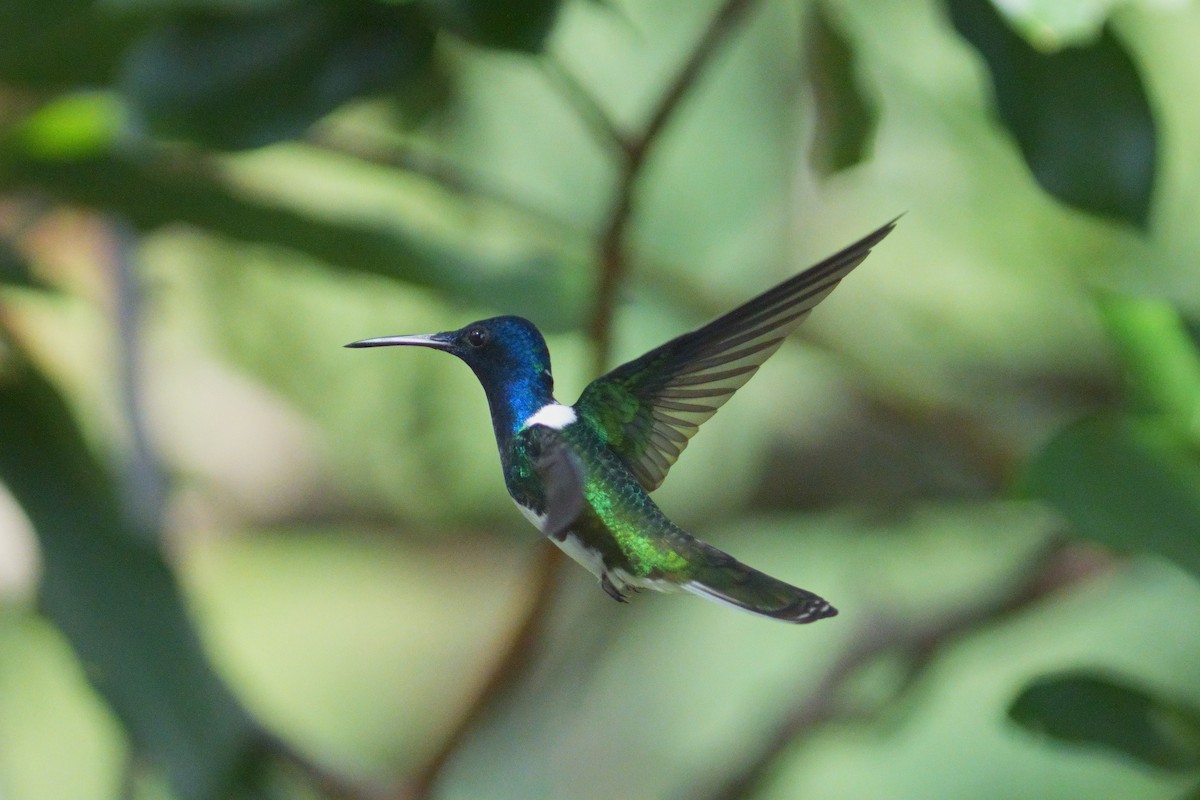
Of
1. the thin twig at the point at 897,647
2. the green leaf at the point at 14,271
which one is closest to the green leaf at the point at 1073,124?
the thin twig at the point at 897,647

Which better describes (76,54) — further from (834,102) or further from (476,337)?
(476,337)

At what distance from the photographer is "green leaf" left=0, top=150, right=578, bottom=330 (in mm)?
1146

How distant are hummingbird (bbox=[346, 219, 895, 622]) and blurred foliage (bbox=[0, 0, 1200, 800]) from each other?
0.62ft

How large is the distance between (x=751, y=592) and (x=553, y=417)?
117mm

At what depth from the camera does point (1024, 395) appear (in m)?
2.26

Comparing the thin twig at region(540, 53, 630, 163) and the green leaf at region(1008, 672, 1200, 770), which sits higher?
the thin twig at region(540, 53, 630, 163)

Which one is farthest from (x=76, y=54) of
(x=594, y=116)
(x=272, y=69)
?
(x=594, y=116)

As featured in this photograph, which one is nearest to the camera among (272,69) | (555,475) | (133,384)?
(555,475)

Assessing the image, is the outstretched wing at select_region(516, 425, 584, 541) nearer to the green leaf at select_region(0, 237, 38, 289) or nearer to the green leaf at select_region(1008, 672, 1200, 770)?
the green leaf at select_region(1008, 672, 1200, 770)

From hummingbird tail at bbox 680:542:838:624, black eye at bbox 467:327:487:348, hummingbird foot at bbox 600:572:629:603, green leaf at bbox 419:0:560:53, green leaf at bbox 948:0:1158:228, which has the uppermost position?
green leaf at bbox 948:0:1158:228

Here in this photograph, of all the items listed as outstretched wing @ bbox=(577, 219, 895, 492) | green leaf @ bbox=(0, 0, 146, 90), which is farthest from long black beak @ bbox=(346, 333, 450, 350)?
green leaf @ bbox=(0, 0, 146, 90)

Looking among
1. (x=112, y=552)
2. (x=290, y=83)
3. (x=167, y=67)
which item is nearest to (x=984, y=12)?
(x=290, y=83)

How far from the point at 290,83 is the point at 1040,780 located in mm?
2113

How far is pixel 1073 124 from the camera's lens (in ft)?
3.16
